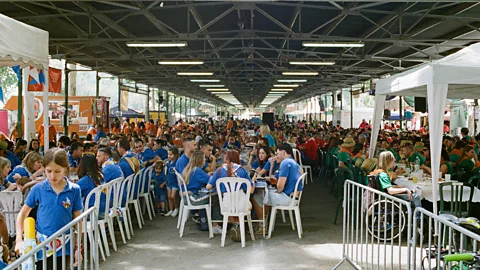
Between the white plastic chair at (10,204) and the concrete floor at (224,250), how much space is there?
123 centimetres

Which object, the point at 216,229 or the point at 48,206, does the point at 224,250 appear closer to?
the point at 216,229

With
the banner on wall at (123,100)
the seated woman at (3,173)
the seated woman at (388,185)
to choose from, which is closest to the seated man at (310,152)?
the seated woman at (388,185)

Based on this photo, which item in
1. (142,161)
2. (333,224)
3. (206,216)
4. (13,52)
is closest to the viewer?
(13,52)

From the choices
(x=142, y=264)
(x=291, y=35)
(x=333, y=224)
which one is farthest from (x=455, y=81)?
(x=291, y=35)

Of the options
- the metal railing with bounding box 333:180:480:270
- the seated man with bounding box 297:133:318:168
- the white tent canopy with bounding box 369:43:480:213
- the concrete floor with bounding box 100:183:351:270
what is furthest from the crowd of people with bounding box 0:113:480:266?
the seated man with bounding box 297:133:318:168

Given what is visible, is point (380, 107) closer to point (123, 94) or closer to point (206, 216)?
point (206, 216)

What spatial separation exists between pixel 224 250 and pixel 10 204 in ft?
9.40

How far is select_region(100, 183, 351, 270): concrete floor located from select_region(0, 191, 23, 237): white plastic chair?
1.23 m

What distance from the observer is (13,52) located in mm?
6395

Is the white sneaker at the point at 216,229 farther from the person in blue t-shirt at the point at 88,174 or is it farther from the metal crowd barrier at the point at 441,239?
the metal crowd barrier at the point at 441,239

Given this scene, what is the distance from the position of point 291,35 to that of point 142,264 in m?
9.13

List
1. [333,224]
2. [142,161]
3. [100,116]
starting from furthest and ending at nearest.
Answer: [100,116] < [142,161] < [333,224]

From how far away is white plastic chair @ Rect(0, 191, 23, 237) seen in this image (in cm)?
603

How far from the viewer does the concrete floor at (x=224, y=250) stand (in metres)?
6.50
